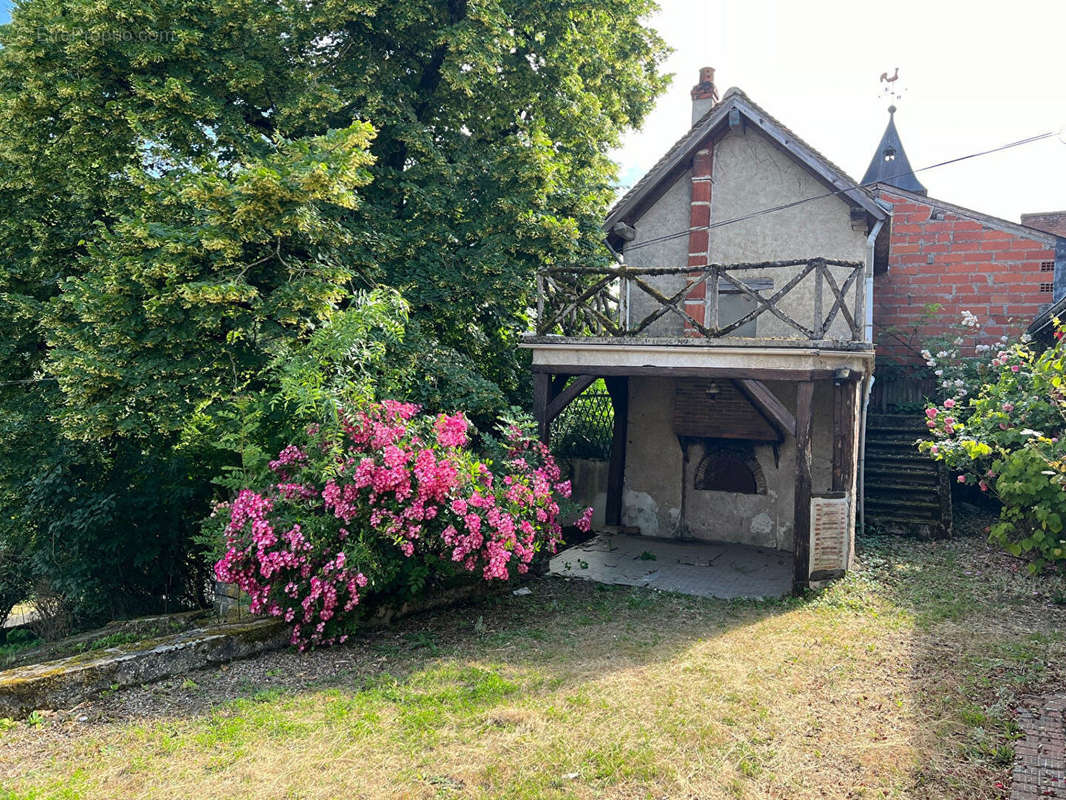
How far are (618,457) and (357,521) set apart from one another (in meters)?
7.10

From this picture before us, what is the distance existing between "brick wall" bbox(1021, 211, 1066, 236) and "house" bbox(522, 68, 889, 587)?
10404 millimetres

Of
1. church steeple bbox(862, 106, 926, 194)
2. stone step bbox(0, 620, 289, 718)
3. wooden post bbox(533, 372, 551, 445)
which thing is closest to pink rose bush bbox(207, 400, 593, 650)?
stone step bbox(0, 620, 289, 718)

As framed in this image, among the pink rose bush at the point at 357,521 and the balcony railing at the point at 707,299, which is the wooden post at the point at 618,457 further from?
the pink rose bush at the point at 357,521

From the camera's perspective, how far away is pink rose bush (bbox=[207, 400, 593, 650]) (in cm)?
690

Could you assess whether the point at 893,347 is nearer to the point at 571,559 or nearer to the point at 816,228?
the point at 816,228

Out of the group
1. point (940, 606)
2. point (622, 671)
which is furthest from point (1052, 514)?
point (622, 671)

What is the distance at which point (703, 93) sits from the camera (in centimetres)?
1370

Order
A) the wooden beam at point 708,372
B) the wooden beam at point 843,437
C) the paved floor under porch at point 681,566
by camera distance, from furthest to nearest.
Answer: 1. the paved floor under porch at point 681,566
2. the wooden beam at point 843,437
3. the wooden beam at point 708,372

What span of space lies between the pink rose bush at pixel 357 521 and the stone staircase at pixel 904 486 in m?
7.40

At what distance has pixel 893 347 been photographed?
15273 millimetres

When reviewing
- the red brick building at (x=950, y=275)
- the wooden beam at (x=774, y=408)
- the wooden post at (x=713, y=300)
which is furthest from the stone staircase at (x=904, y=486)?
the wooden post at (x=713, y=300)

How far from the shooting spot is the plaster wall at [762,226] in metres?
11.4

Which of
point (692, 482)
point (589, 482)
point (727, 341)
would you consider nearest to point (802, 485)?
point (727, 341)

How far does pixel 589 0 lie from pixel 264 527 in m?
10.7
